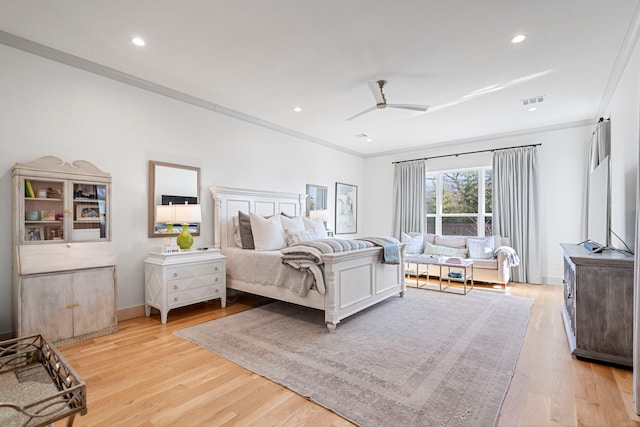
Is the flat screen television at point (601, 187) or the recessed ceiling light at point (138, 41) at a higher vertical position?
the recessed ceiling light at point (138, 41)

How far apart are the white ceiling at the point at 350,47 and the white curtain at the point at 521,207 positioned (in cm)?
122

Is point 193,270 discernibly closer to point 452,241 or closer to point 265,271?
point 265,271

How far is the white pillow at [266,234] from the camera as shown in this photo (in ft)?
13.5

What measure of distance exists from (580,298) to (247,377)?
2701 millimetres

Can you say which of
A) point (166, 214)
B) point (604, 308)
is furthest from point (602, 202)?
point (166, 214)

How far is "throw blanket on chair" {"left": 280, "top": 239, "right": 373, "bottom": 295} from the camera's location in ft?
10.3

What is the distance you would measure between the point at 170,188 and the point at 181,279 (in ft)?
3.86

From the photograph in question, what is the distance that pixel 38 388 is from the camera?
133 cm

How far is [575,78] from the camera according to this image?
3516 millimetres

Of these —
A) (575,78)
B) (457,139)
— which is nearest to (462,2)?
(575,78)

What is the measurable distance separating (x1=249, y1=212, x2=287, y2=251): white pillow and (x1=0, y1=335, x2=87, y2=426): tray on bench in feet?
8.43

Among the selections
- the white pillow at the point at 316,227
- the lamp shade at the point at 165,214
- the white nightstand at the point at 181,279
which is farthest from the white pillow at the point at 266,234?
the lamp shade at the point at 165,214

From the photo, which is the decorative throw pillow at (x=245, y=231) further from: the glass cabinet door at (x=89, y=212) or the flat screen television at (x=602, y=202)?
the flat screen television at (x=602, y=202)

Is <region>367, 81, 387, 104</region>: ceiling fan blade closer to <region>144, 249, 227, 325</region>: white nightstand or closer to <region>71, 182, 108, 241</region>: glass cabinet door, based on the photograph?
<region>144, 249, 227, 325</region>: white nightstand
